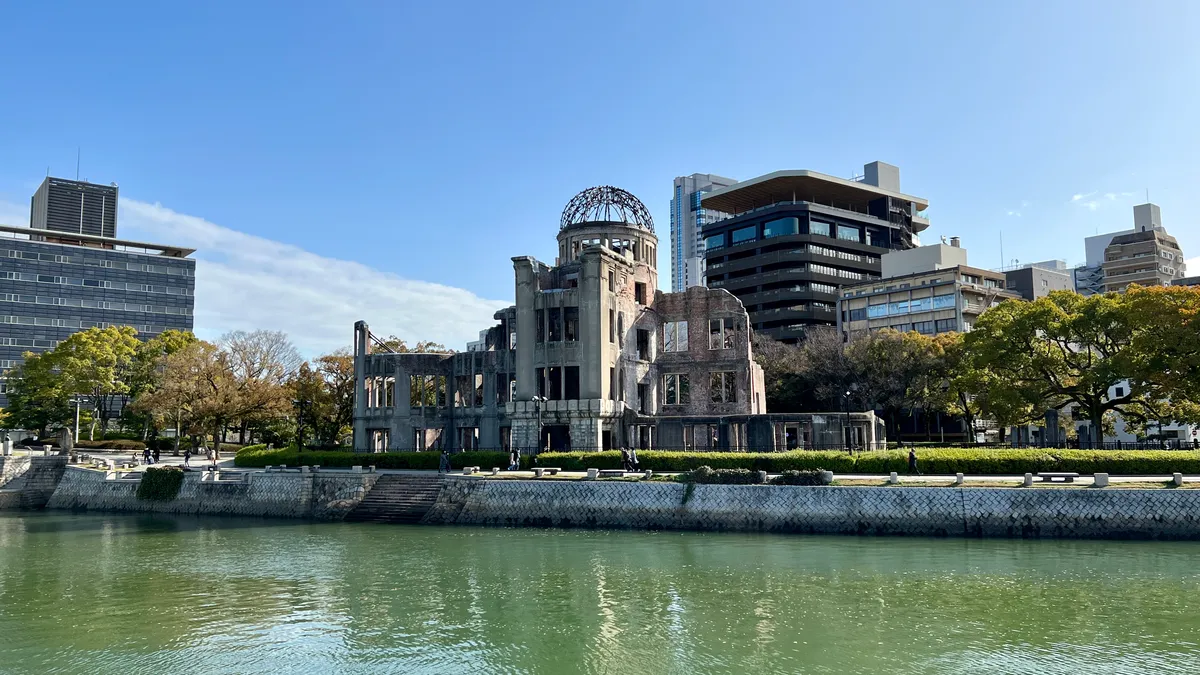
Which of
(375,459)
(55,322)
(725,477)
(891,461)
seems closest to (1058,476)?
(891,461)

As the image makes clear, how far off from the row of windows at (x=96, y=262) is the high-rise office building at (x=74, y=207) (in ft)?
182

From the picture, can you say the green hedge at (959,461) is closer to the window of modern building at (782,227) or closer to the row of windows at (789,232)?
the window of modern building at (782,227)

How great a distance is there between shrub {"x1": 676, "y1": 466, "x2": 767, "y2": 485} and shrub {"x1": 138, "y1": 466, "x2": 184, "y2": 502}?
30772mm

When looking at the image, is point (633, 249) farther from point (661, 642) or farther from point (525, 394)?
point (661, 642)

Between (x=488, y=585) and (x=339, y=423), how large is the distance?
48364 mm

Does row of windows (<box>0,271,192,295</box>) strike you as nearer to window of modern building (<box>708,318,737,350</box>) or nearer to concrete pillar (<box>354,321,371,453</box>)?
concrete pillar (<box>354,321,371,453</box>)

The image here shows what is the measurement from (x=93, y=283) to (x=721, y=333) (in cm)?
9288

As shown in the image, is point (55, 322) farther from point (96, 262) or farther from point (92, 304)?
point (96, 262)

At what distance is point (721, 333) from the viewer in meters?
65.9

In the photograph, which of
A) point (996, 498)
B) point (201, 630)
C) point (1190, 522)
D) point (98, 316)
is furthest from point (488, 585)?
point (98, 316)

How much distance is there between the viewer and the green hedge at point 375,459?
50662 mm

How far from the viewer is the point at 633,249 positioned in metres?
66.8

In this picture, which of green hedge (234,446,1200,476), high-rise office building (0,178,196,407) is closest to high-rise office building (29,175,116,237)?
high-rise office building (0,178,196,407)

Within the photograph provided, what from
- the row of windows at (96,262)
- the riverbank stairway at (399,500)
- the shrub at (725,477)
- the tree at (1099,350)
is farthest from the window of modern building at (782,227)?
the riverbank stairway at (399,500)
